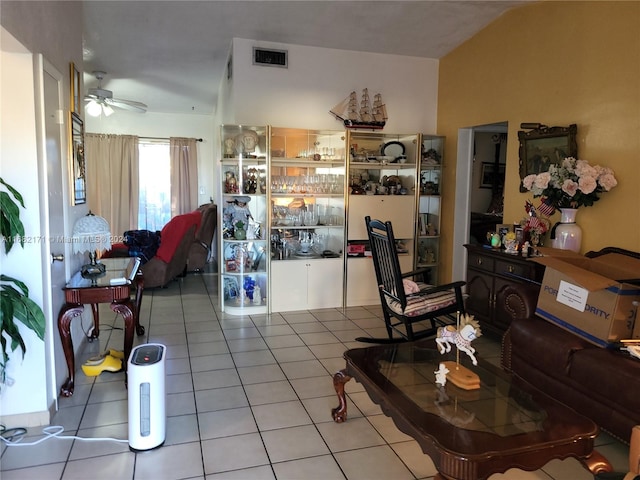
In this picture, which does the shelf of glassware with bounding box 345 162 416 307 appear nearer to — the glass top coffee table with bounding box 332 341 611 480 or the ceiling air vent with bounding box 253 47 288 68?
the ceiling air vent with bounding box 253 47 288 68

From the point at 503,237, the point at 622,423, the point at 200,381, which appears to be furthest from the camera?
the point at 503,237

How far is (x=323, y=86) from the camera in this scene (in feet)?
16.3

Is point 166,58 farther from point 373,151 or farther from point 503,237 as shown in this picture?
point 503,237

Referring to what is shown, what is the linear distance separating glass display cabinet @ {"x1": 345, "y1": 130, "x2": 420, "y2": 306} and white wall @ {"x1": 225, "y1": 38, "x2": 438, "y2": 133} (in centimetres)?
30

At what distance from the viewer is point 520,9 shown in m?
4.02

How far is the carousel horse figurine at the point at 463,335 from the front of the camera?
223 cm

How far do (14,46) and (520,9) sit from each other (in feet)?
12.7

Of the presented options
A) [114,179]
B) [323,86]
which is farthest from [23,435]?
[114,179]

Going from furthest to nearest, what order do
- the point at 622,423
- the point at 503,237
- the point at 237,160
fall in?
the point at 237,160 < the point at 503,237 < the point at 622,423

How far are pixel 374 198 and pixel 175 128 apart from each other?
16.8ft

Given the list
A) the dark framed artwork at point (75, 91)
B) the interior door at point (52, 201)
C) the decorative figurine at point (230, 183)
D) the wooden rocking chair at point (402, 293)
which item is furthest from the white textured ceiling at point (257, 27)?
the wooden rocking chair at point (402, 293)

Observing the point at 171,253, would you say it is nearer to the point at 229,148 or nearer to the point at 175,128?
the point at 229,148

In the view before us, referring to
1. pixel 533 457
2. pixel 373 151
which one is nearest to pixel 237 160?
pixel 373 151

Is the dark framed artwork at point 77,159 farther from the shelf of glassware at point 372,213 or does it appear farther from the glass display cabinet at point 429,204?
the glass display cabinet at point 429,204
